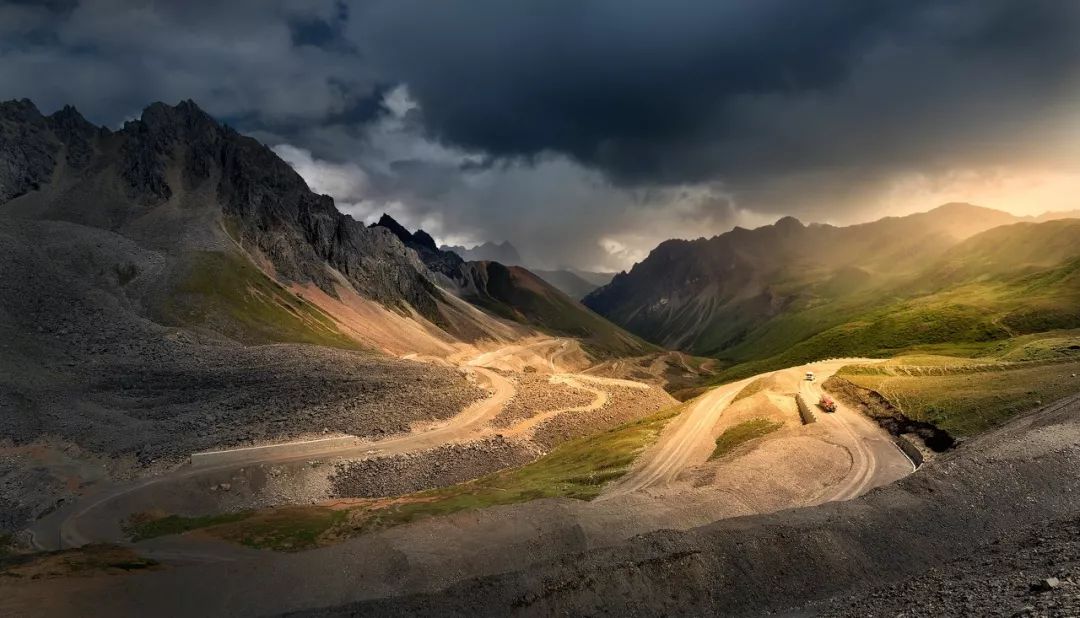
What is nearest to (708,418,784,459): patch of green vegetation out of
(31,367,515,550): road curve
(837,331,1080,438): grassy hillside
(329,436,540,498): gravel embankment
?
(837,331,1080,438): grassy hillside

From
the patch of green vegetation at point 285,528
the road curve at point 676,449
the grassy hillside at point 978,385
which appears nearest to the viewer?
the patch of green vegetation at point 285,528

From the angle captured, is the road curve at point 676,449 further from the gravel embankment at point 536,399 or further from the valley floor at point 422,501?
the gravel embankment at point 536,399

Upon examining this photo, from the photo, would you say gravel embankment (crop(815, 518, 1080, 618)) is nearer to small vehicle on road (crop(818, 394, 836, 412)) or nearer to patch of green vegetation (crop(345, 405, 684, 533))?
patch of green vegetation (crop(345, 405, 684, 533))

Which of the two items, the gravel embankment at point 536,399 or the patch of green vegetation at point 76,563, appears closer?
the patch of green vegetation at point 76,563

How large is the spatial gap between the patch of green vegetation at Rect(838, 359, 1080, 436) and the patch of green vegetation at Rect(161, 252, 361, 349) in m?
130

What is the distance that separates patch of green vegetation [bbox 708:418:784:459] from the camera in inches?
2931

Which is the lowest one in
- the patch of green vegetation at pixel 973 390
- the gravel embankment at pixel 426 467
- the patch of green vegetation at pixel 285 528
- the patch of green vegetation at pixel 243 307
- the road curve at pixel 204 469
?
the gravel embankment at pixel 426 467

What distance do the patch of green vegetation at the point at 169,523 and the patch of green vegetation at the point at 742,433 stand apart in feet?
186

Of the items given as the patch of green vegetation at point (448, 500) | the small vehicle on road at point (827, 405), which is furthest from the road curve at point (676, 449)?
the small vehicle on road at point (827, 405)

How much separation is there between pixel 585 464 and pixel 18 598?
186 feet

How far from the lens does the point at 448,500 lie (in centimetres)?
6538

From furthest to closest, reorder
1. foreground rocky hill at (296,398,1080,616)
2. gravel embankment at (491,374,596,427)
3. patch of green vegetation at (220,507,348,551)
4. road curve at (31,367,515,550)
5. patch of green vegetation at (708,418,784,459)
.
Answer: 1. gravel embankment at (491,374,596,427)
2. patch of green vegetation at (708,418,784,459)
3. road curve at (31,367,515,550)
4. patch of green vegetation at (220,507,348,551)
5. foreground rocky hill at (296,398,1080,616)

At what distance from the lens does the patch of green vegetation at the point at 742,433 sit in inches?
2931

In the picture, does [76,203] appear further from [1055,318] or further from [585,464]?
[1055,318]
